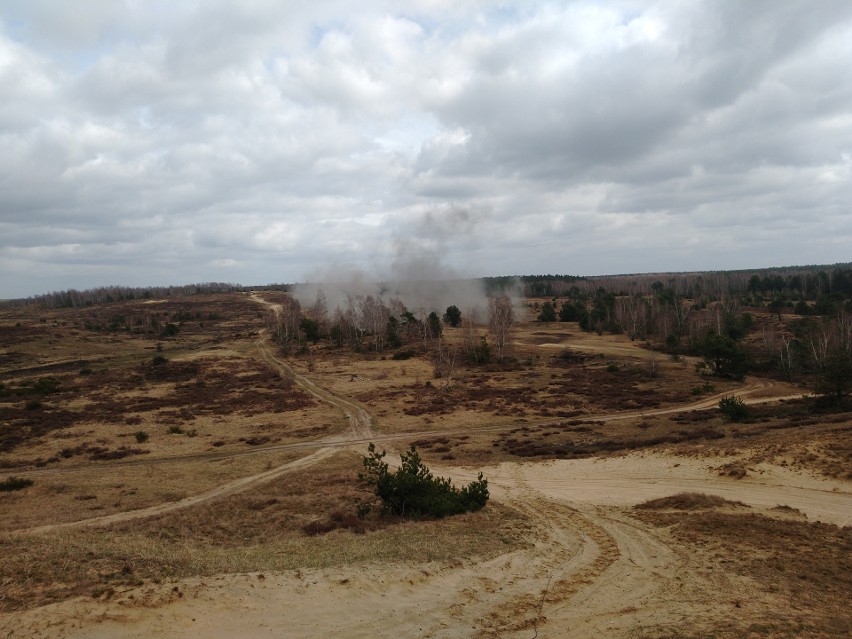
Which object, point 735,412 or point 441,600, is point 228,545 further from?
point 735,412

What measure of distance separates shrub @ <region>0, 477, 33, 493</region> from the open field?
0.76 m

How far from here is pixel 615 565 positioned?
14.0 m

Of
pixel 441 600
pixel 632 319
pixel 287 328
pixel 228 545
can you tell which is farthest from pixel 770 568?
pixel 287 328

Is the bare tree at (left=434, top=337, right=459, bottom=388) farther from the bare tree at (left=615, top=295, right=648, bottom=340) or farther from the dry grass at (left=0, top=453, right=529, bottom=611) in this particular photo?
the dry grass at (left=0, top=453, right=529, bottom=611)

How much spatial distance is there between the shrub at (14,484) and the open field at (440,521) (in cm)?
76

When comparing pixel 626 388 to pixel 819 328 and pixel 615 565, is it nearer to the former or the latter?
pixel 819 328

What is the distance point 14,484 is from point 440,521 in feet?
86.6

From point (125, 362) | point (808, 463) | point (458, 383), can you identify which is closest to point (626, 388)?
point (458, 383)

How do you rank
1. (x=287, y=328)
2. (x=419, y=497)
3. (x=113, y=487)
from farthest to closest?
(x=287, y=328)
(x=113, y=487)
(x=419, y=497)

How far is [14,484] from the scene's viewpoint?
2828 centimetres

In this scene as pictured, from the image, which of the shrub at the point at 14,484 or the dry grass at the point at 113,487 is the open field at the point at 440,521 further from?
the shrub at the point at 14,484

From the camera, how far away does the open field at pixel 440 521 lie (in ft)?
33.1

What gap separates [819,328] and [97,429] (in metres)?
94.9

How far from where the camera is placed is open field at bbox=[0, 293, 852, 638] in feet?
33.1
